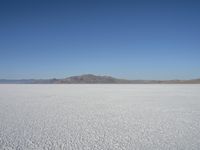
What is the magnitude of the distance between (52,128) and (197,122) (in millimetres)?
3144

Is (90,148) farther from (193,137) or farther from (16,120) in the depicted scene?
A: (16,120)

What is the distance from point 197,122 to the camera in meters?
4.04

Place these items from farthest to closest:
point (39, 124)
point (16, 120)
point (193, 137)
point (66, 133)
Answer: point (16, 120)
point (39, 124)
point (66, 133)
point (193, 137)

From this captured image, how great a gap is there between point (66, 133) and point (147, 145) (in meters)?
1.42

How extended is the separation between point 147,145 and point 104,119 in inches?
69.8

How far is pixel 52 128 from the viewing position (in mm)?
3570

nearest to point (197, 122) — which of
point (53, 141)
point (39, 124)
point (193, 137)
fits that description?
point (193, 137)

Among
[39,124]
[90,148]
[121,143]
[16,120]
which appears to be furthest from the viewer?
[16,120]

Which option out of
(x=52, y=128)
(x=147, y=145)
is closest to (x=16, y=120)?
(x=52, y=128)

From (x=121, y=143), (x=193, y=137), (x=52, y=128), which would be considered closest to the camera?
(x=121, y=143)

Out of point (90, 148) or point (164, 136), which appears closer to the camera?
point (90, 148)

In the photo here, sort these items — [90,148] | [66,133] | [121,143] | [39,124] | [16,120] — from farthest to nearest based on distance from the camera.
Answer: [16,120] < [39,124] < [66,133] < [121,143] < [90,148]

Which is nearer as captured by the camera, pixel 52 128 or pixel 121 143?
pixel 121 143

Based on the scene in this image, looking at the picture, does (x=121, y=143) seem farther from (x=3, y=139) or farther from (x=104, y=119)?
(x=3, y=139)
